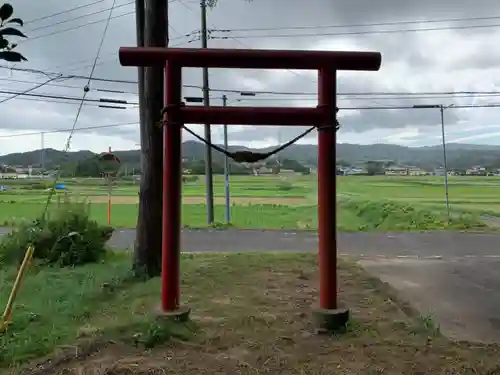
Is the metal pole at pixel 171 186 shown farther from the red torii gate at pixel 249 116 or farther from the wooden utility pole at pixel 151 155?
the wooden utility pole at pixel 151 155

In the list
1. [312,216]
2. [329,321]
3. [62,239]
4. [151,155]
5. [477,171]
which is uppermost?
[151,155]

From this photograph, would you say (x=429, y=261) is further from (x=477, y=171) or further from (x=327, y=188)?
(x=477, y=171)

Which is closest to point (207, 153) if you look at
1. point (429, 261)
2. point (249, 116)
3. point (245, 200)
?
point (429, 261)

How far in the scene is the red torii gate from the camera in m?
4.18

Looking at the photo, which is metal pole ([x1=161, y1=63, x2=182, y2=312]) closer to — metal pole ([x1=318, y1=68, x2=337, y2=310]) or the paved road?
metal pole ([x1=318, y1=68, x2=337, y2=310])

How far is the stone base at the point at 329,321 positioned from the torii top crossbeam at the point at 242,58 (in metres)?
1.87

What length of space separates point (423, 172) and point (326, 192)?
18100 millimetres

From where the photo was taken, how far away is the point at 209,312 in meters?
4.65

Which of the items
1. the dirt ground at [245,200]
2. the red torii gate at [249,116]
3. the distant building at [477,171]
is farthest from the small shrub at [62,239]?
the dirt ground at [245,200]

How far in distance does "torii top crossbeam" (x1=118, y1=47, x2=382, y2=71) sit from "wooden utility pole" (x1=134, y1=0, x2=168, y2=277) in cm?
200

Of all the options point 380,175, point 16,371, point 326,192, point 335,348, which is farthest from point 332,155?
point 380,175

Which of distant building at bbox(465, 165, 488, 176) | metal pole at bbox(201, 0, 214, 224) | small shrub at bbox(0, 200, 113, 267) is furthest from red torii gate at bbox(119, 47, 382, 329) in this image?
distant building at bbox(465, 165, 488, 176)

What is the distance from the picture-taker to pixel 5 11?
1.81m

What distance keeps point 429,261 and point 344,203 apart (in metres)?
17.1
